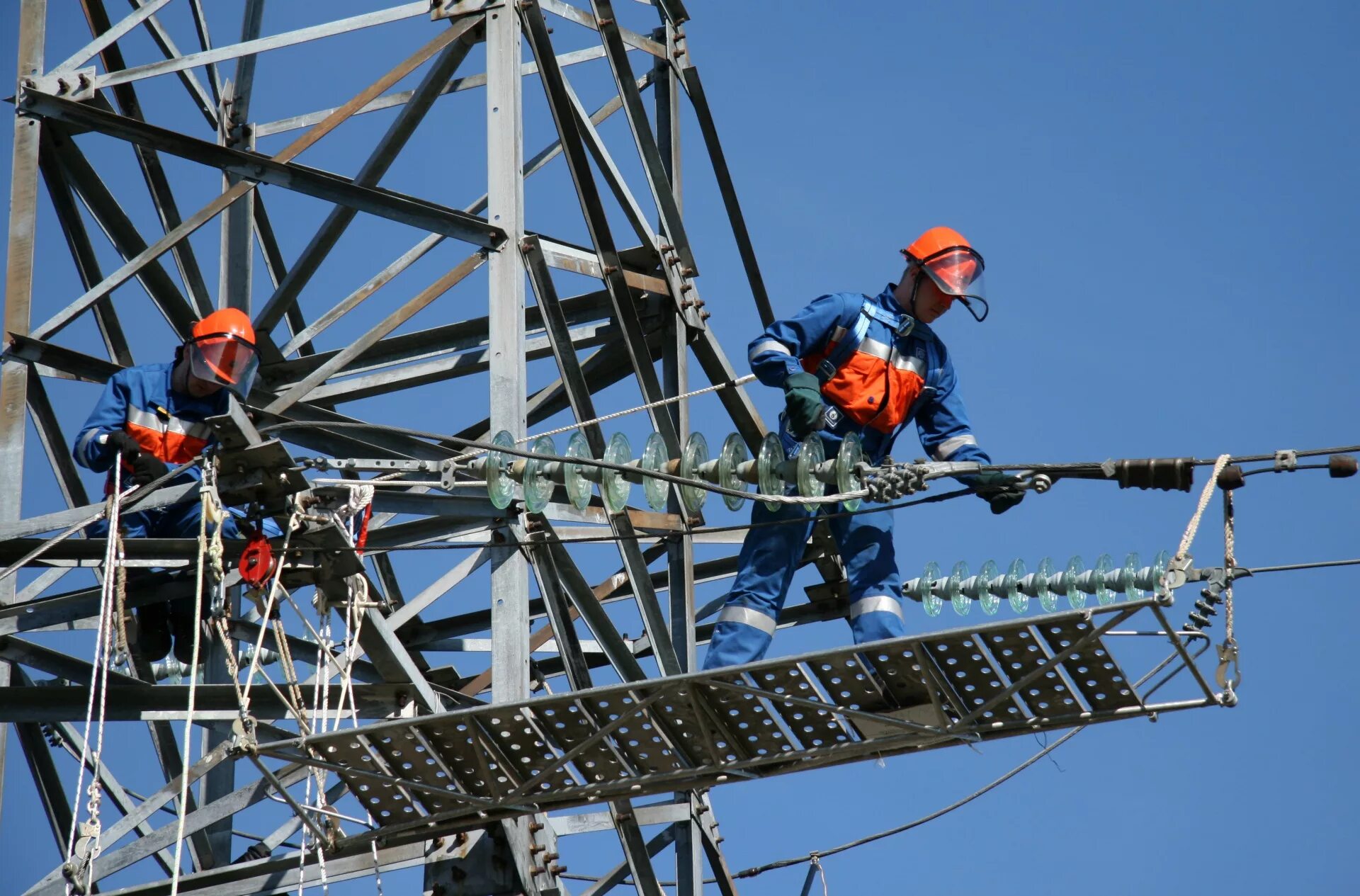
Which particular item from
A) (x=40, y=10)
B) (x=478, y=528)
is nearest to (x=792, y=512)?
(x=478, y=528)

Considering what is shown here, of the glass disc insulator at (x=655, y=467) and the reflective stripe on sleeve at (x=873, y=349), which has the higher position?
the reflective stripe on sleeve at (x=873, y=349)

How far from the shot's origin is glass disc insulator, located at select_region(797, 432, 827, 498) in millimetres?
12156

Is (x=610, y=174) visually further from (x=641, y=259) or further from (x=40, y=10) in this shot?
(x=40, y=10)

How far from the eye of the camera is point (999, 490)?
12.4 meters

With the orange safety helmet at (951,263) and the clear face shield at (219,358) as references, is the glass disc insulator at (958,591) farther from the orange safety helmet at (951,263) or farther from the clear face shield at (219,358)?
the clear face shield at (219,358)

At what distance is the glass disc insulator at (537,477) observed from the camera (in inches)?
494

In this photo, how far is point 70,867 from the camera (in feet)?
40.6

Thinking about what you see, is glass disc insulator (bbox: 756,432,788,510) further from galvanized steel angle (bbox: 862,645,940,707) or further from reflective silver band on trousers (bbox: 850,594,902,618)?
galvanized steel angle (bbox: 862,645,940,707)

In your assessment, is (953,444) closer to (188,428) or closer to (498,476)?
(498,476)

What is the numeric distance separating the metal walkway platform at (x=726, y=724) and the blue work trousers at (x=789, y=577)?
969mm

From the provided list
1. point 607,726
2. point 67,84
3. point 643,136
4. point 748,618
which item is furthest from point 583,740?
point 67,84

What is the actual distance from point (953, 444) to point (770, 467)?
1.67 meters

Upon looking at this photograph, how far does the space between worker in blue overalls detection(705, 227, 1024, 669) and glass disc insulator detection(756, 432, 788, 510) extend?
0.87 ft

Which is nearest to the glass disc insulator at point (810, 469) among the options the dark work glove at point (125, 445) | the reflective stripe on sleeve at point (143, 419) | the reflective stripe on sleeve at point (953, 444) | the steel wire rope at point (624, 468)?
the steel wire rope at point (624, 468)
